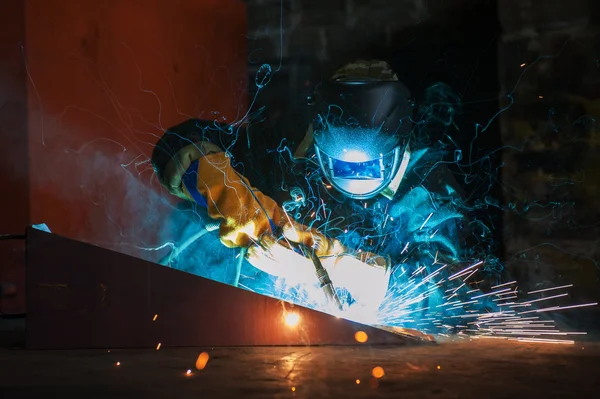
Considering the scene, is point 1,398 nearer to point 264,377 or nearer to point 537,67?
point 264,377

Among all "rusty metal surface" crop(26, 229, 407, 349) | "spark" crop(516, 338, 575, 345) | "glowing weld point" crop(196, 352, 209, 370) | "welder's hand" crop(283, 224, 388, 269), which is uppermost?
"welder's hand" crop(283, 224, 388, 269)

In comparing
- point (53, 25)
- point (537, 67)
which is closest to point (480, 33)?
point (537, 67)

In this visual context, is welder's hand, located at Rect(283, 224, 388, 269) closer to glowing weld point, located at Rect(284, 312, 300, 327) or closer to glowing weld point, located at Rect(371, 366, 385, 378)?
glowing weld point, located at Rect(284, 312, 300, 327)

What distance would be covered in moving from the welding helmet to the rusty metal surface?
139 cm

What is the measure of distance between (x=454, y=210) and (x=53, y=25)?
8.98 ft

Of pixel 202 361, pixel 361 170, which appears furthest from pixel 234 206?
pixel 202 361

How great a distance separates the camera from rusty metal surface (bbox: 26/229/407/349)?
378 centimetres

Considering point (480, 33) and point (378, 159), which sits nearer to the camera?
point (378, 159)

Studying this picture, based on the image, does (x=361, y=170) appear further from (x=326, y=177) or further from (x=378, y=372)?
(x=378, y=372)

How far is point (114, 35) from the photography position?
15.9ft

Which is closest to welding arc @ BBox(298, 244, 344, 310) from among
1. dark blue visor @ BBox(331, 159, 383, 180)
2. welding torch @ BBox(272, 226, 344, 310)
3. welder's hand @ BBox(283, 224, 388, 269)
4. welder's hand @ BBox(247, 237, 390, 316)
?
welding torch @ BBox(272, 226, 344, 310)

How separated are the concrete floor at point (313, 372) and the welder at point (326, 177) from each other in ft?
3.29

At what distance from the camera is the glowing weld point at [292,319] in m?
3.78

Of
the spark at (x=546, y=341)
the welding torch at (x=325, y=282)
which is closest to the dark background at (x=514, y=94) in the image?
the spark at (x=546, y=341)
